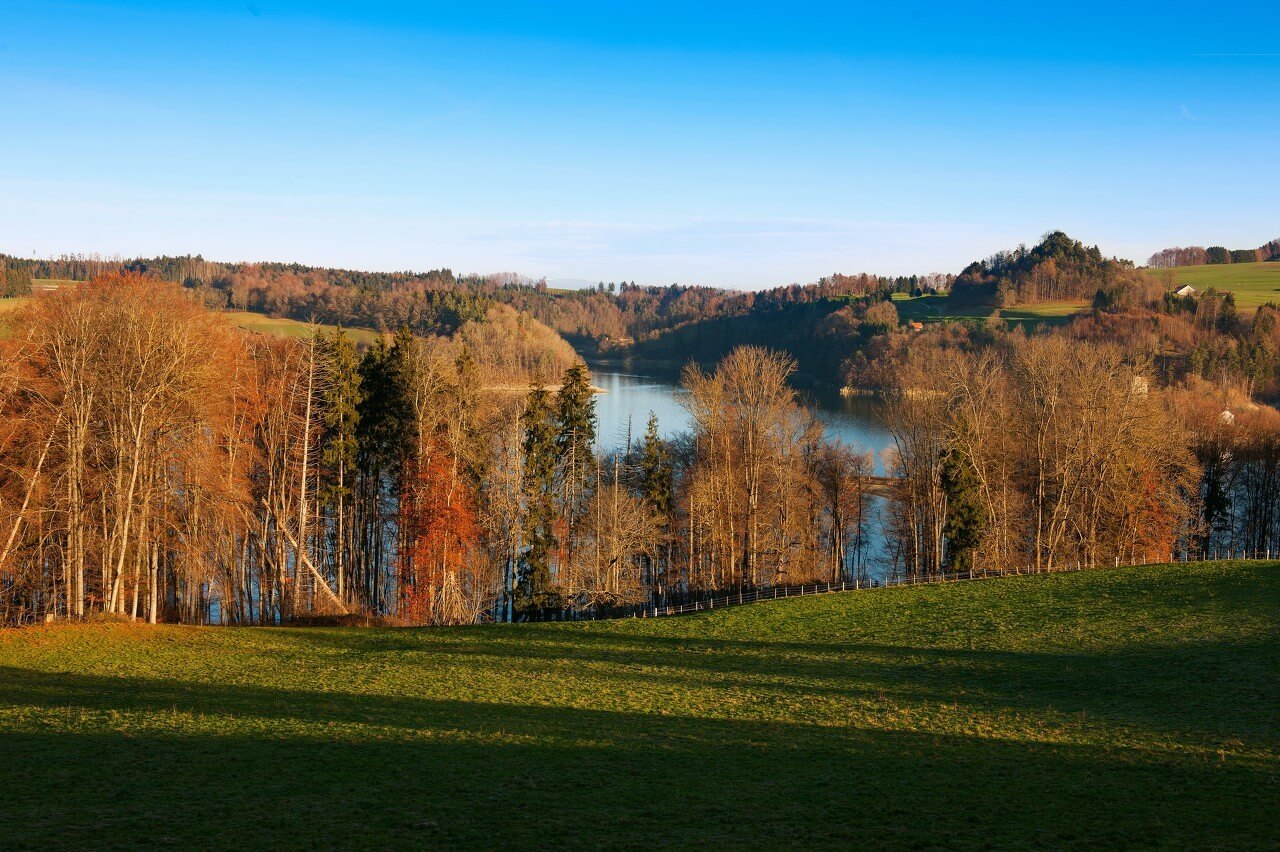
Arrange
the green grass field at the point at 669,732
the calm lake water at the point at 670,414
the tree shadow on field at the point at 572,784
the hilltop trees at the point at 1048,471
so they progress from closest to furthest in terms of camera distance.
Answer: the tree shadow on field at the point at 572,784, the green grass field at the point at 669,732, the hilltop trees at the point at 1048,471, the calm lake water at the point at 670,414

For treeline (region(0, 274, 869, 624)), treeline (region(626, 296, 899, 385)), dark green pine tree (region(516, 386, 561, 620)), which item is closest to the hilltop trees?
treeline (region(0, 274, 869, 624))

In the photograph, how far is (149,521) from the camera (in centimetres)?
3166

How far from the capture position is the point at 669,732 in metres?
17.6

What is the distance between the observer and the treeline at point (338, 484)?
2941cm

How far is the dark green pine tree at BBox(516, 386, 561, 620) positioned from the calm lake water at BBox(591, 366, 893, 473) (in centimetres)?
1525

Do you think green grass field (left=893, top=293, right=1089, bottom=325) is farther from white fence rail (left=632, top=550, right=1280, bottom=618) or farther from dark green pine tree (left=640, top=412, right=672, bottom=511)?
dark green pine tree (left=640, top=412, right=672, bottom=511)

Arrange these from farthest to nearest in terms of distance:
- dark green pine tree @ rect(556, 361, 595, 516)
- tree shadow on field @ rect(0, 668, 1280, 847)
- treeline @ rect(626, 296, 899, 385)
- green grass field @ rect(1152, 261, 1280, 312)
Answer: treeline @ rect(626, 296, 899, 385), green grass field @ rect(1152, 261, 1280, 312), dark green pine tree @ rect(556, 361, 595, 516), tree shadow on field @ rect(0, 668, 1280, 847)

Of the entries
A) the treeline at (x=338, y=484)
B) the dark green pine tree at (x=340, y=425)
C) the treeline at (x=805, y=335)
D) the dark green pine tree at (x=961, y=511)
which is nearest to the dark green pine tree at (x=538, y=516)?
the treeline at (x=338, y=484)

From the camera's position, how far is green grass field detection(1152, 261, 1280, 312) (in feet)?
447

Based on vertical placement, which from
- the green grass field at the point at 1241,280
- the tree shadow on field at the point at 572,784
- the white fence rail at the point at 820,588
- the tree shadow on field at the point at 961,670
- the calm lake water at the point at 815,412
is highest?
the green grass field at the point at 1241,280

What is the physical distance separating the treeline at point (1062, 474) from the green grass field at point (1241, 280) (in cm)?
9198

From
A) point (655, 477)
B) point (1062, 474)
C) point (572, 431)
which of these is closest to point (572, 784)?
point (572, 431)

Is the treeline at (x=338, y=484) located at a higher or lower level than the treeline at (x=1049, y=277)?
lower

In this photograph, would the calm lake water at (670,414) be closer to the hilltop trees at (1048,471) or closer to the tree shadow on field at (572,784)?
the hilltop trees at (1048,471)
